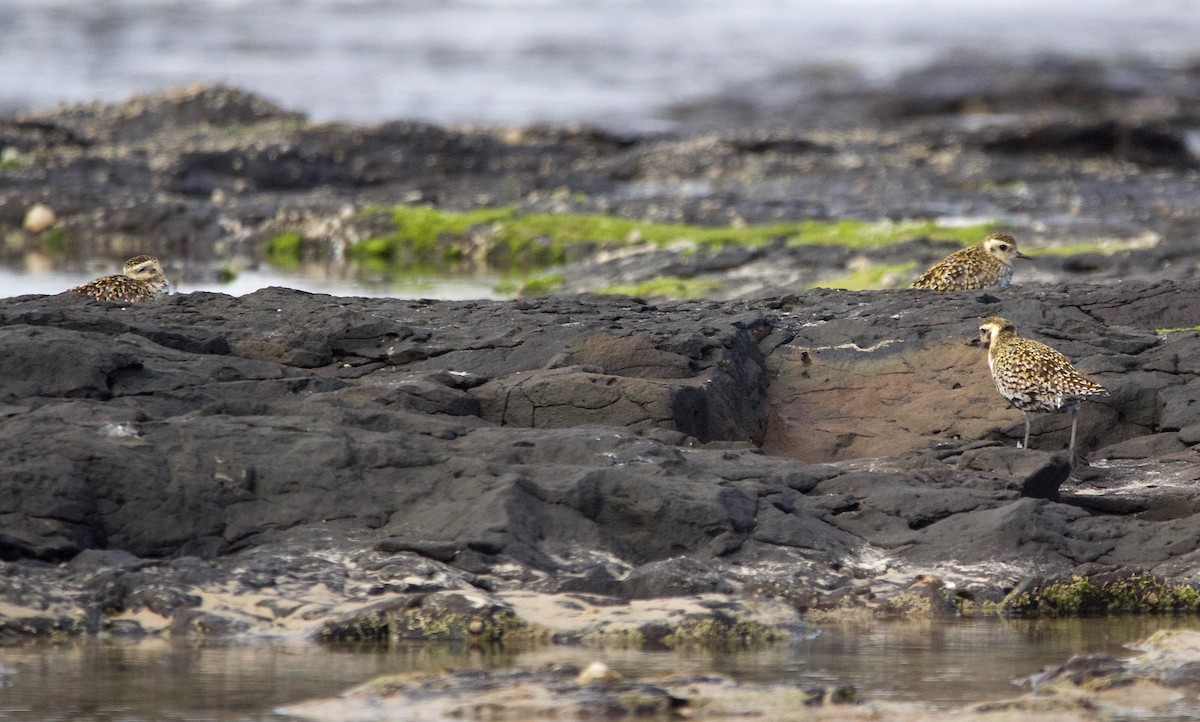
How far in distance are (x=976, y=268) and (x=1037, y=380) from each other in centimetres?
441

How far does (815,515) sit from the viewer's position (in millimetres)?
10656

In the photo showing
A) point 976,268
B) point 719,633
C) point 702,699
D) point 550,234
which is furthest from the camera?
point 550,234

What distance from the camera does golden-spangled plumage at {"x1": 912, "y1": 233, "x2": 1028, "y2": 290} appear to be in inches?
642

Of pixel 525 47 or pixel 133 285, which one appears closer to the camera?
pixel 133 285

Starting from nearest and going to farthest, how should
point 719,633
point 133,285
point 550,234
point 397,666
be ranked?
1. point 397,666
2. point 719,633
3. point 133,285
4. point 550,234

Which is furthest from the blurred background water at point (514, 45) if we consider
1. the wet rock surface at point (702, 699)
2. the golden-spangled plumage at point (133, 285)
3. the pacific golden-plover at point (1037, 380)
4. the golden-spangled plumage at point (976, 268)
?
the wet rock surface at point (702, 699)

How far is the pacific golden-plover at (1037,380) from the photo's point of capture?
477 inches

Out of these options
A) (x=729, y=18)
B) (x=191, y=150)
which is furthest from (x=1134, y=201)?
(x=729, y=18)

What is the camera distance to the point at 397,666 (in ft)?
28.4

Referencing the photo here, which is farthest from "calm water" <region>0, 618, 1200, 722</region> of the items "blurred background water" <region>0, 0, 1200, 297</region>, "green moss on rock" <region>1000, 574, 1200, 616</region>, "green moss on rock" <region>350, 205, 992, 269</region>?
"blurred background water" <region>0, 0, 1200, 297</region>

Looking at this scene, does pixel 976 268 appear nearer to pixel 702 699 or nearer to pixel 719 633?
pixel 719 633

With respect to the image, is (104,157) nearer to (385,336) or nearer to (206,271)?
(206,271)

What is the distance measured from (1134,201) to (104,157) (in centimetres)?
2046

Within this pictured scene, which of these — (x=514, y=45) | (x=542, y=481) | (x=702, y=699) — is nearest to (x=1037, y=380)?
(x=542, y=481)
